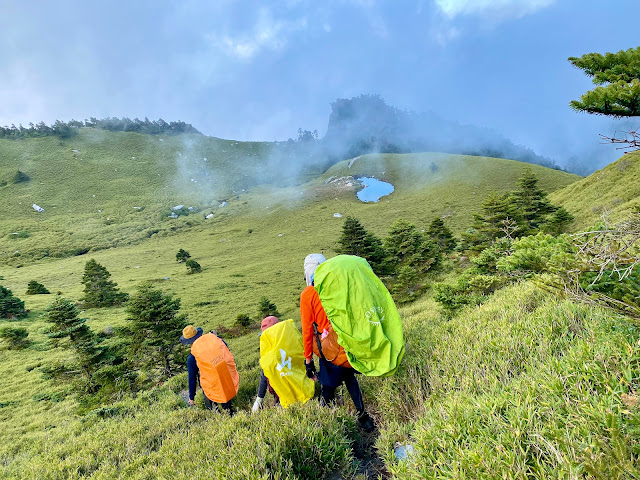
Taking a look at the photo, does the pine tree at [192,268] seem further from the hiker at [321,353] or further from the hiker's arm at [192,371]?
the hiker at [321,353]

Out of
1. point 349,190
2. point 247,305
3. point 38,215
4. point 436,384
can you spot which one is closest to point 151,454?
point 436,384

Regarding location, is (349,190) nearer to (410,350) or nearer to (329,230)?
(329,230)

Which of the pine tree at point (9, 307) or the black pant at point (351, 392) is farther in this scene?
the pine tree at point (9, 307)

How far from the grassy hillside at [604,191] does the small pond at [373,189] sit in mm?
41198

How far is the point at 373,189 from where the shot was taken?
81.6 m

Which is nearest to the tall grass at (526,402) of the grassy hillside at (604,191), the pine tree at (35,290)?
the grassy hillside at (604,191)

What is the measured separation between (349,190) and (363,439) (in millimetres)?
79892

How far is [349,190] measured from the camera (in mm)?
81938

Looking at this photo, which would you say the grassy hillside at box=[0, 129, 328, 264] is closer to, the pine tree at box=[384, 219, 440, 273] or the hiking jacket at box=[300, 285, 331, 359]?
the pine tree at box=[384, 219, 440, 273]

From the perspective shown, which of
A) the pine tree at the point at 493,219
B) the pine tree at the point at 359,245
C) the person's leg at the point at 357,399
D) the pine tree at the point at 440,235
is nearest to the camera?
the person's leg at the point at 357,399

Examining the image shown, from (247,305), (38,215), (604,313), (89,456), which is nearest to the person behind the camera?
(604,313)

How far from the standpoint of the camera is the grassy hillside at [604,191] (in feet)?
92.4

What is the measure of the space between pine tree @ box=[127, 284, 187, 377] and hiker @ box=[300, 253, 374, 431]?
12.1 meters

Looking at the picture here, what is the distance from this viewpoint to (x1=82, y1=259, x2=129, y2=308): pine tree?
28.8 m
